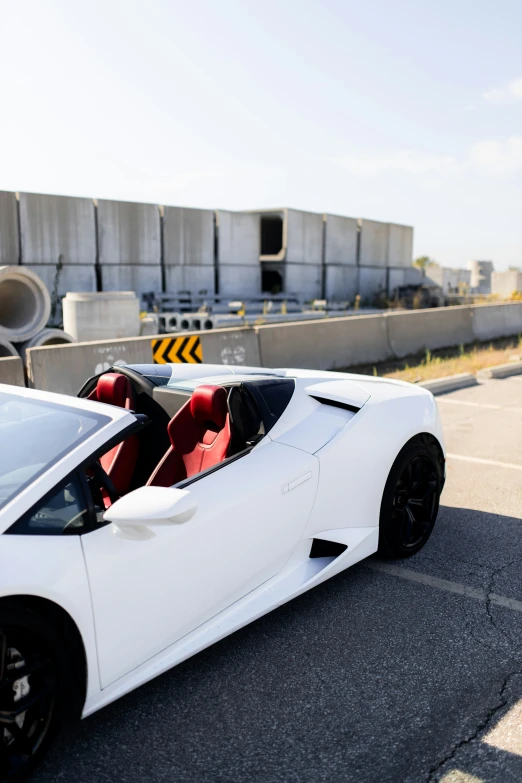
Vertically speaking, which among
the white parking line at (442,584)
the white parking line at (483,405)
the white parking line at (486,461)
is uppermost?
the white parking line at (483,405)

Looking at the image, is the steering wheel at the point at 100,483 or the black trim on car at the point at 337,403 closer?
the steering wheel at the point at 100,483

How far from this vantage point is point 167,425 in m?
4.01

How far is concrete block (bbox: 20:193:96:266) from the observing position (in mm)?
20250

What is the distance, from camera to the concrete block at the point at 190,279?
2444 centimetres

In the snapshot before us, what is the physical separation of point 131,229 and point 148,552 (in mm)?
21258

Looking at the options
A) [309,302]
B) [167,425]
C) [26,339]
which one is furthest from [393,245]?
[167,425]

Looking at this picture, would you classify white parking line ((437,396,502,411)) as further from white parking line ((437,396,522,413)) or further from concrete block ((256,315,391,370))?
concrete block ((256,315,391,370))

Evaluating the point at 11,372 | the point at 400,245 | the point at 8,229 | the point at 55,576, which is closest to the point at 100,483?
the point at 55,576

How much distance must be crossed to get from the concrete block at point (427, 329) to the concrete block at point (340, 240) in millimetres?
15356

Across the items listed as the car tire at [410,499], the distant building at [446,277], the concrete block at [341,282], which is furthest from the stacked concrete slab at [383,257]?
the car tire at [410,499]

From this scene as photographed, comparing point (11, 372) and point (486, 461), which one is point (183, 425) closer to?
point (486, 461)

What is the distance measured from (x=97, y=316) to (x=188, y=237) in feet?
34.5

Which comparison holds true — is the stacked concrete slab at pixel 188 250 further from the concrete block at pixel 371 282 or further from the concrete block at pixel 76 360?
the concrete block at pixel 76 360

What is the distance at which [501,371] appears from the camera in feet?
39.0
